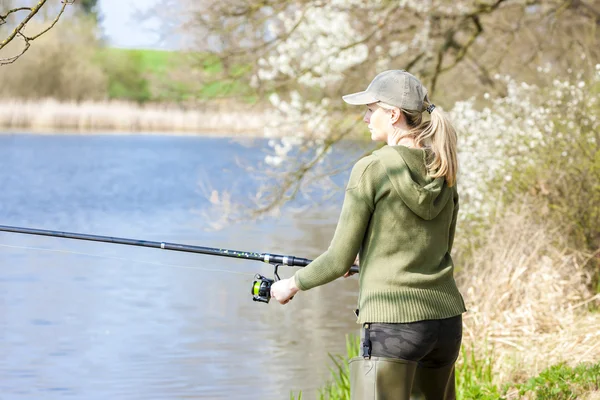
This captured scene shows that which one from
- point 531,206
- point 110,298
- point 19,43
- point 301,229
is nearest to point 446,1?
point 531,206

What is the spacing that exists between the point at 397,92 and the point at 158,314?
6718 mm

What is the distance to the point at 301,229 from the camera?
16328mm

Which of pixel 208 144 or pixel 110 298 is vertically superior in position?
pixel 208 144

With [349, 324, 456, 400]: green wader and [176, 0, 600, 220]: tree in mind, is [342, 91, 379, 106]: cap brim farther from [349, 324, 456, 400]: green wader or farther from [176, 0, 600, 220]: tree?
[176, 0, 600, 220]: tree

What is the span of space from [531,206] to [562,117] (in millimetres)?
764

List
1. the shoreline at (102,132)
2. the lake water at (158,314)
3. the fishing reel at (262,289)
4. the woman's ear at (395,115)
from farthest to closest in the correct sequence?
the shoreline at (102,132) < the lake water at (158,314) < the fishing reel at (262,289) < the woman's ear at (395,115)

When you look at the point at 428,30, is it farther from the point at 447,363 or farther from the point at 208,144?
the point at 208,144

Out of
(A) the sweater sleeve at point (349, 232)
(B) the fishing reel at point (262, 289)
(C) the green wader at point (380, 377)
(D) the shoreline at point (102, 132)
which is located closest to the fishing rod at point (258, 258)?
(B) the fishing reel at point (262, 289)

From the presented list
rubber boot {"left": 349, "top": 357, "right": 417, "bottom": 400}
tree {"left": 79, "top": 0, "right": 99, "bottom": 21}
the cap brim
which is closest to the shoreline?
tree {"left": 79, "top": 0, "right": 99, "bottom": 21}

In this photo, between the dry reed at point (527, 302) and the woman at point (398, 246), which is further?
the dry reed at point (527, 302)

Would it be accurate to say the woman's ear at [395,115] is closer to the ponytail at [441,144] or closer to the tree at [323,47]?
the ponytail at [441,144]

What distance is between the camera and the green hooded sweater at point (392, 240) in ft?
9.75

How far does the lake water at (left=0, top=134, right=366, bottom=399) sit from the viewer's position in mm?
7047

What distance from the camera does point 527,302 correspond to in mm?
6391
